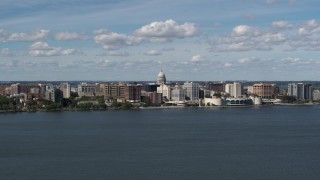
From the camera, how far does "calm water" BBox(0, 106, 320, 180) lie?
884 cm

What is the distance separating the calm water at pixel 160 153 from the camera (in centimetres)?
884

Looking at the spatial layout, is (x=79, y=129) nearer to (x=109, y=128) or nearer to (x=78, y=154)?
(x=109, y=128)

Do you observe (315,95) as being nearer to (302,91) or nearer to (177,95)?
(302,91)

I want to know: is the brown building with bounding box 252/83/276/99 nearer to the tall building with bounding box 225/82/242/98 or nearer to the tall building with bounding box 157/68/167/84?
the tall building with bounding box 225/82/242/98

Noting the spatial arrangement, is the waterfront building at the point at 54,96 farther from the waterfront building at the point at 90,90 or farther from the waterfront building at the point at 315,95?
the waterfront building at the point at 315,95

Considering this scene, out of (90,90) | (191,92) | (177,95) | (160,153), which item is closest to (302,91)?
(191,92)

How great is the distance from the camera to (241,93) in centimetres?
3959

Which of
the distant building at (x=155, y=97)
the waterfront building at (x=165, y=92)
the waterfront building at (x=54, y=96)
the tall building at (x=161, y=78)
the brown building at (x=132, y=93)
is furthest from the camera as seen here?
the tall building at (x=161, y=78)

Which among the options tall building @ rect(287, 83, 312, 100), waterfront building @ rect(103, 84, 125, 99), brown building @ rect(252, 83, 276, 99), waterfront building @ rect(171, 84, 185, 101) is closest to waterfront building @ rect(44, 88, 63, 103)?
waterfront building @ rect(103, 84, 125, 99)

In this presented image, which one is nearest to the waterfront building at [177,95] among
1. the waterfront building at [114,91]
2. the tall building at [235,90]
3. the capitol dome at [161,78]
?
the waterfront building at [114,91]

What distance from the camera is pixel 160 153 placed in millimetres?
10875

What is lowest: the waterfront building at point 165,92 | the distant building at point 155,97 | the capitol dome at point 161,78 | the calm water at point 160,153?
the calm water at point 160,153

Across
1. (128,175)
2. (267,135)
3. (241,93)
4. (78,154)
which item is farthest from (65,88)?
(128,175)

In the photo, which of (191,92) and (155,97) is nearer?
(155,97)
